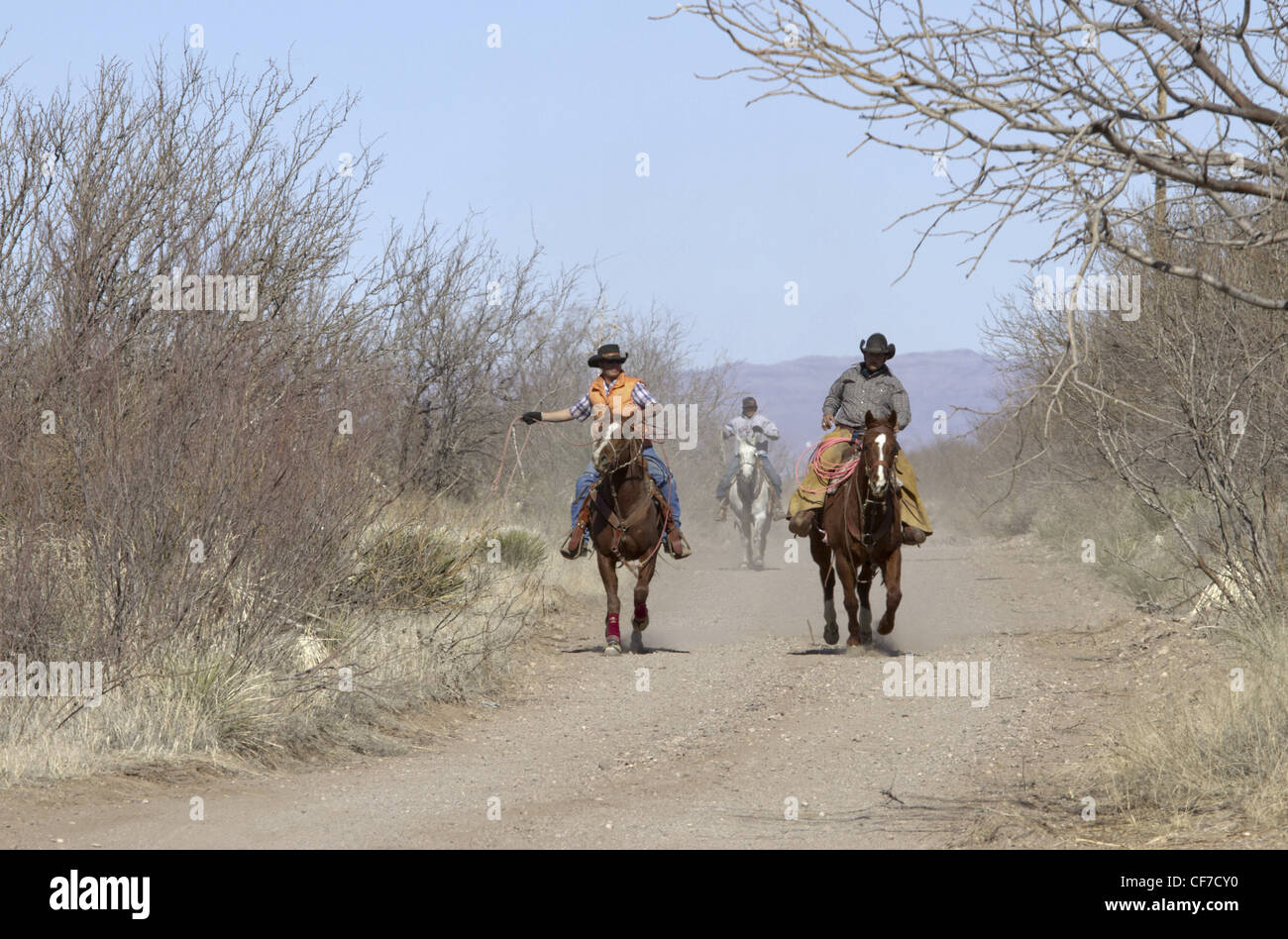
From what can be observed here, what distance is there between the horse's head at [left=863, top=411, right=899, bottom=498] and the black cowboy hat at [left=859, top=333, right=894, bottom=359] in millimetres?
1189

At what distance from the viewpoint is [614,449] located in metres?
12.7

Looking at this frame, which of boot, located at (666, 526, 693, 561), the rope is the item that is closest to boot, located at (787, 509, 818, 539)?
the rope

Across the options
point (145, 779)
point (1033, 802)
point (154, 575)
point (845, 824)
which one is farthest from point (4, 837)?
point (1033, 802)

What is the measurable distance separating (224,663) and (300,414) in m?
2.22

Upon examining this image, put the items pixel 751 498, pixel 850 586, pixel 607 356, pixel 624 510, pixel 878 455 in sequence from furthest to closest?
pixel 751 498 → pixel 607 356 → pixel 624 510 → pixel 850 586 → pixel 878 455

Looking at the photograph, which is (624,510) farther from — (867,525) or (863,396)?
(863,396)

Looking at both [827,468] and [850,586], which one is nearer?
[850,586]

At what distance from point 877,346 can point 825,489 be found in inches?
55.7

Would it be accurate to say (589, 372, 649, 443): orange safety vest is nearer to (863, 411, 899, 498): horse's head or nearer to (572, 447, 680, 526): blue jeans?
(572, 447, 680, 526): blue jeans

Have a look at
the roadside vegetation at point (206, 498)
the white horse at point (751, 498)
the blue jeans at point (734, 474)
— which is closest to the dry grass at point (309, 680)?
the roadside vegetation at point (206, 498)

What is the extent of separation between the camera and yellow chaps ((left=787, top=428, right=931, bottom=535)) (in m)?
13.0

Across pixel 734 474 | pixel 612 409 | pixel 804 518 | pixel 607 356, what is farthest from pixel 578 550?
pixel 734 474

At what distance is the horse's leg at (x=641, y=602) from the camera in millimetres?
13354
